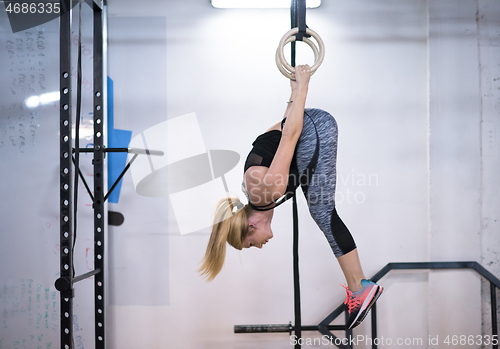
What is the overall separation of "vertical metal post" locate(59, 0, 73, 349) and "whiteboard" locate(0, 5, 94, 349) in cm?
91

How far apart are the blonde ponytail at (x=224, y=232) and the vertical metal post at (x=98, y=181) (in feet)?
2.40

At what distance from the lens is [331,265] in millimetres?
2248

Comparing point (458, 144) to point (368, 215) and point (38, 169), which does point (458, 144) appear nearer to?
point (368, 215)

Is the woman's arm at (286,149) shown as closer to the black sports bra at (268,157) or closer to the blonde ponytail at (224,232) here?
the black sports bra at (268,157)

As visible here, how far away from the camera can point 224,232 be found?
137 cm

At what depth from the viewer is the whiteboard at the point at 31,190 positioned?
2.23 meters

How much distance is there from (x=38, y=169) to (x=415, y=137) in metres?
2.60

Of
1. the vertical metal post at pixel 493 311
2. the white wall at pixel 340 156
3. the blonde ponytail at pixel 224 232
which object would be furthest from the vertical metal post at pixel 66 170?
the vertical metal post at pixel 493 311

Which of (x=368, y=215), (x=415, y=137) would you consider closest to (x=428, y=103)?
(x=415, y=137)

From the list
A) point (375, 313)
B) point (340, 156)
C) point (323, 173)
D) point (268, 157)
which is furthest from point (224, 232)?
point (375, 313)

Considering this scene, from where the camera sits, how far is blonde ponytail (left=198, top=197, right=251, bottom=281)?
1371 mm

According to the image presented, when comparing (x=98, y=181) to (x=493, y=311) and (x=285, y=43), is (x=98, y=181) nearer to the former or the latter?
(x=285, y=43)

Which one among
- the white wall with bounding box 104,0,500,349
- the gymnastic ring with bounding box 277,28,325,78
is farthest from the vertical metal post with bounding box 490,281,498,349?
the gymnastic ring with bounding box 277,28,325,78

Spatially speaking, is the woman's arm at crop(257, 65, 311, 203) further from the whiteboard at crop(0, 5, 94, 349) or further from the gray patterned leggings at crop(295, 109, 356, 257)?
the whiteboard at crop(0, 5, 94, 349)
